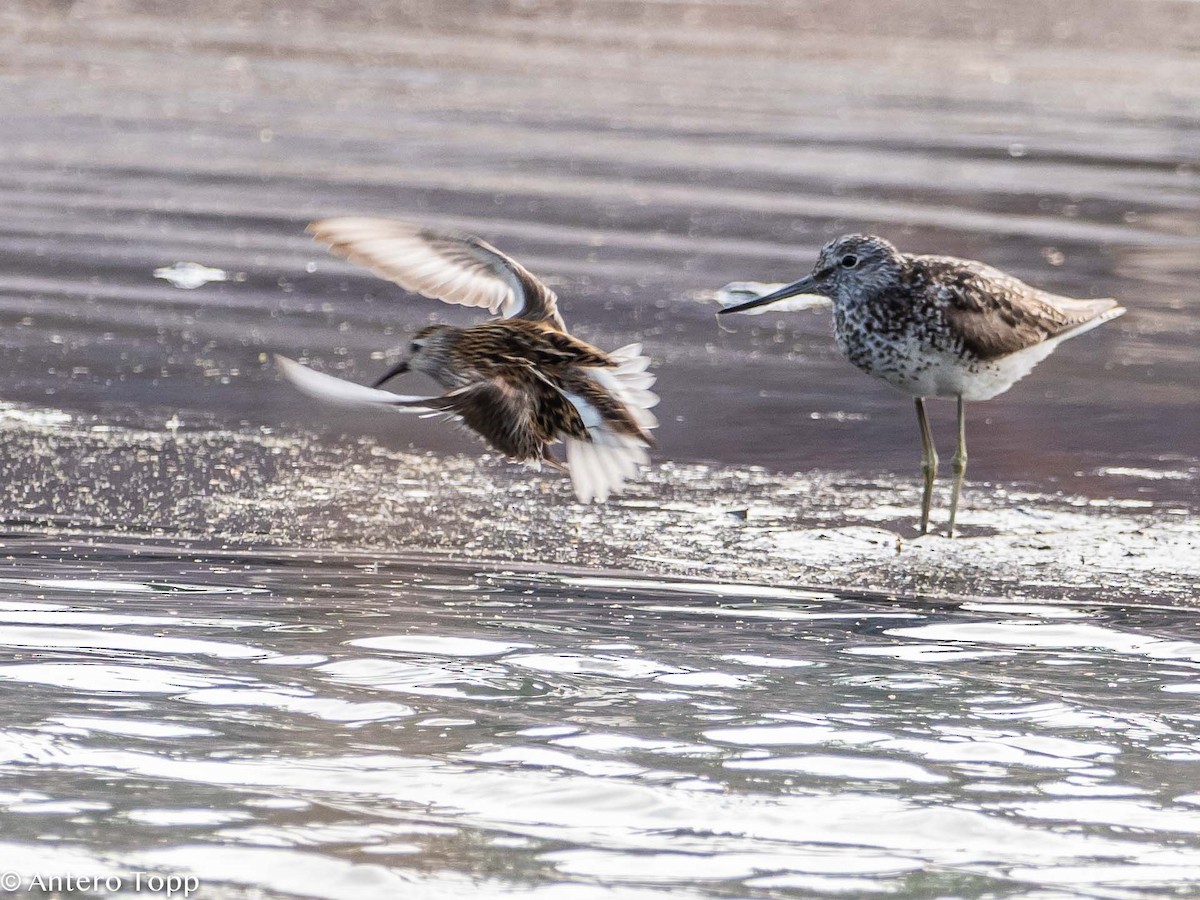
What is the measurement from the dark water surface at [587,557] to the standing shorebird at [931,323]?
0.50 meters

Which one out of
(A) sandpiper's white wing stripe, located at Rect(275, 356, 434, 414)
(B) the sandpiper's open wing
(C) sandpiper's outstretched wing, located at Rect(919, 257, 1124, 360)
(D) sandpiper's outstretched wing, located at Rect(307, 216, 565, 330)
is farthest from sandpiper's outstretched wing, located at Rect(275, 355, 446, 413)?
(C) sandpiper's outstretched wing, located at Rect(919, 257, 1124, 360)

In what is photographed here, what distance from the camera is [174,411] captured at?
8.38m

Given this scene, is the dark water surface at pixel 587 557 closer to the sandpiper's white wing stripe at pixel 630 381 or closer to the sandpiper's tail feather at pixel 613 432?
the sandpiper's tail feather at pixel 613 432

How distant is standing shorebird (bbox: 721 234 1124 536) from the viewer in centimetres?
719

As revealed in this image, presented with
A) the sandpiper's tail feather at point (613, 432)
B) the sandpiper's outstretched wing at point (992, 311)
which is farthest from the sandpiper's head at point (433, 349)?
the sandpiper's outstretched wing at point (992, 311)

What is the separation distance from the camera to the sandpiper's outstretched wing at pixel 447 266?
23.0 feet

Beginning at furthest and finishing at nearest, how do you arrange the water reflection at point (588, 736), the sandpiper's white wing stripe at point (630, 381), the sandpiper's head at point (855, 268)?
the sandpiper's head at point (855, 268) → the sandpiper's white wing stripe at point (630, 381) → the water reflection at point (588, 736)

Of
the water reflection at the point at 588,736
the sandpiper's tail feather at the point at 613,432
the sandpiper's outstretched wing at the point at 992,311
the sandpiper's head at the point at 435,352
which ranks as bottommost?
the water reflection at the point at 588,736

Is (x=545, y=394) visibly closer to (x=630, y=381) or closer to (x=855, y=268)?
(x=630, y=381)

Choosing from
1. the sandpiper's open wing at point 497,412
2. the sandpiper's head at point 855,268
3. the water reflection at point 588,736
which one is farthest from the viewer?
the sandpiper's head at point 855,268

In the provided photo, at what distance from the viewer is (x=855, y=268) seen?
7391 millimetres

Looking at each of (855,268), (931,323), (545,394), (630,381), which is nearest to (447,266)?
(545,394)

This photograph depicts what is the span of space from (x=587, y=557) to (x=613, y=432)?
528 millimetres

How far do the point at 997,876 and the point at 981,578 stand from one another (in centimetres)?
254
